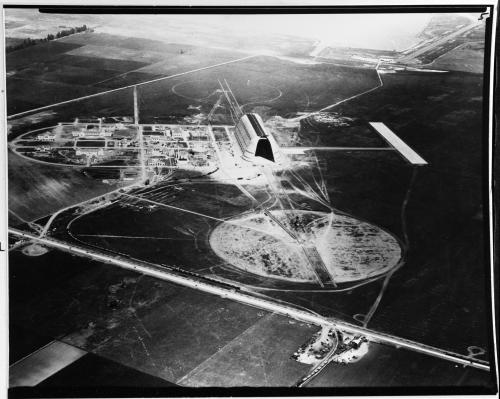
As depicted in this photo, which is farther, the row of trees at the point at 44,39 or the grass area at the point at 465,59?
the grass area at the point at 465,59

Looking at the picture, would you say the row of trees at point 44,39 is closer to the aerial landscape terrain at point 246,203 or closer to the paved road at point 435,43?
the aerial landscape terrain at point 246,203

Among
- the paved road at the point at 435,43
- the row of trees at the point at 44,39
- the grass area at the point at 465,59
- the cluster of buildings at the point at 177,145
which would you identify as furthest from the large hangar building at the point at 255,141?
the grass area at the point at 465,59

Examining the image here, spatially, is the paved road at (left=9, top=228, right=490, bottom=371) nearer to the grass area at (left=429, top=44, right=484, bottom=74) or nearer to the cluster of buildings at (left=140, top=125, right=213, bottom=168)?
the cluster of buildings at (left=140, top=125, right=213, bottom=168)

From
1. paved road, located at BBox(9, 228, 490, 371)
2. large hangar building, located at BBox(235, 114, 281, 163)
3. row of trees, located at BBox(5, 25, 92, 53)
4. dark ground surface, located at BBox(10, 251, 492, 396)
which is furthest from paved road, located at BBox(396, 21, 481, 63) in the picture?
row of trees, located at BBox(5, 25, 92, 53)

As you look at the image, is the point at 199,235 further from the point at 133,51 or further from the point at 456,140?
the point at 456,140

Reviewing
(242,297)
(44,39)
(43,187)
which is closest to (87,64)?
(44,39)

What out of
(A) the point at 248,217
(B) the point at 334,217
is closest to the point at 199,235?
(A) the point at 248,217
